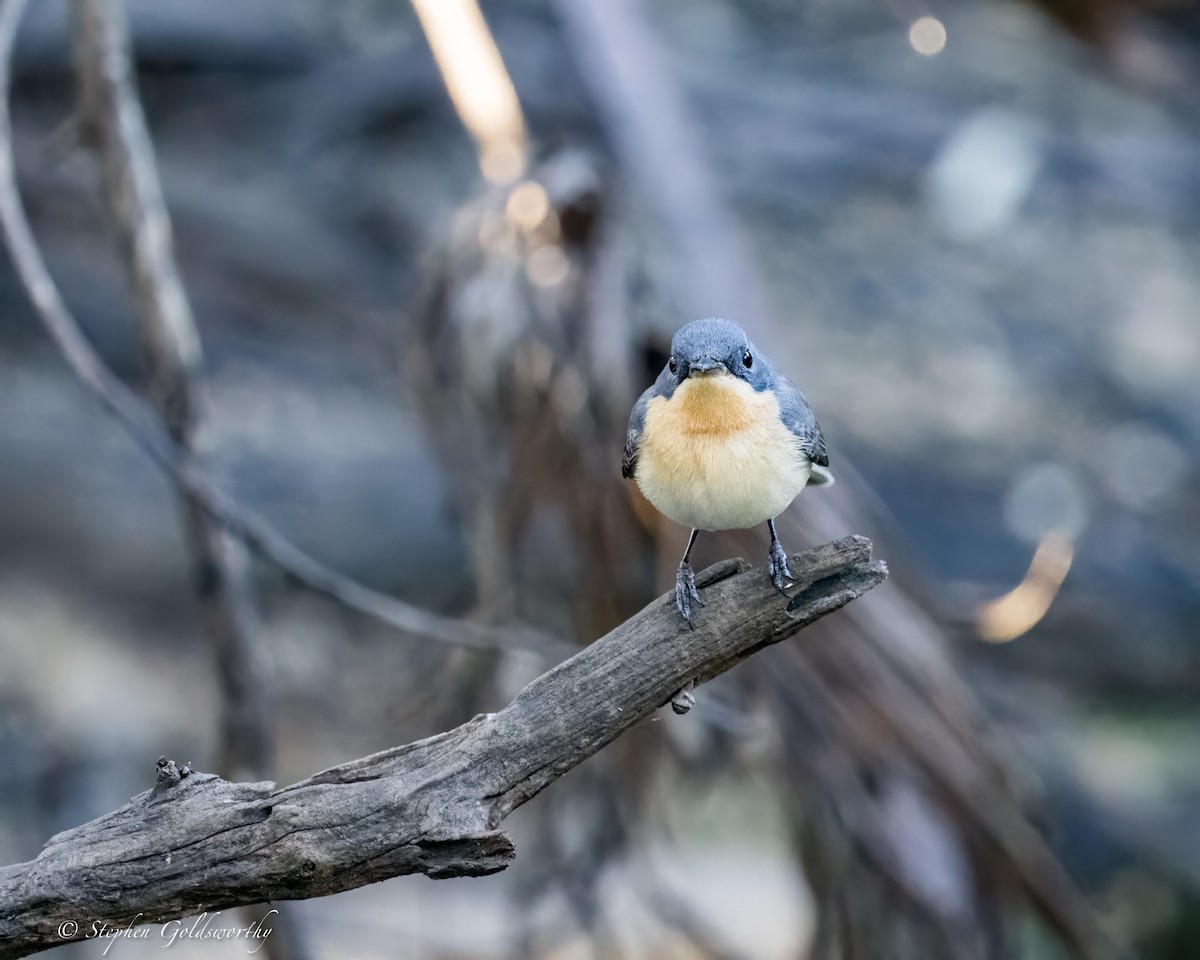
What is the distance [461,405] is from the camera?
3.99m

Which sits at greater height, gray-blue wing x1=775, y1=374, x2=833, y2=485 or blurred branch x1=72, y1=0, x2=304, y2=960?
blurred branch x1=72, y1=0, x2=304, y2=960

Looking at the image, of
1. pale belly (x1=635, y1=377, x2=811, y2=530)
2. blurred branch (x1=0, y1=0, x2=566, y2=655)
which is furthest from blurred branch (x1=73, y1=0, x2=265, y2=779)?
pale belly (x1=635, y1=377, x2=811, y2=530)

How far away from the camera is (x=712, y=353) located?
1939 millimetres

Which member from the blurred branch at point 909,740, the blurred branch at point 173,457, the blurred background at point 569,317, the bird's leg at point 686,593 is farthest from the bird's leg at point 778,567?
the blurred background at point 569,317

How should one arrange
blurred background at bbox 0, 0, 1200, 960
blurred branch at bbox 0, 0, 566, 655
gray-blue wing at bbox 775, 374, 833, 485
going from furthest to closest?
1. blurred background at bbox 0, 0, 1200, 960
2. blurred branch at bbox 0, 0, 566, 655
3. gray-blue wing at bbox 775, 374, 833, 485

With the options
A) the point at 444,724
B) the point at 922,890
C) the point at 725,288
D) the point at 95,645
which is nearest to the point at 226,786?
the point at 922,890

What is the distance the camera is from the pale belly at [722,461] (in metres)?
1.88

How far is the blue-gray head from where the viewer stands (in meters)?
1.94

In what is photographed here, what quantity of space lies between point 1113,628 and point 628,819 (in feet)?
11.8

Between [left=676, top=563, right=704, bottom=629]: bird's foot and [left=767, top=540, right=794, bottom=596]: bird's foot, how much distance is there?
0.45 feet

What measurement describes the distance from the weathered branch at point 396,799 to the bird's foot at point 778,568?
0.03 m

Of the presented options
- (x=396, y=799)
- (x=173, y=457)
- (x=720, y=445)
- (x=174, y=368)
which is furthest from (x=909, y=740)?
(x=174, y=368)

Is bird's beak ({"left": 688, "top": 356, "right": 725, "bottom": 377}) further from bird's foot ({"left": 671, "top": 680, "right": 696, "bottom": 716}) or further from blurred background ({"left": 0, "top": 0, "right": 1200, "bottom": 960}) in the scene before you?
blurred background ({"left": 0, "top": 0, "right": 1200, "bottom": 960})

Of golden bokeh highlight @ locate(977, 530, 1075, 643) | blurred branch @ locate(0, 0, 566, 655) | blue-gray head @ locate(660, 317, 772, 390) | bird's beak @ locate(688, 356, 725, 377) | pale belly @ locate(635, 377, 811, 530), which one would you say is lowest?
pale belly @ locate(635, 377, 811, 530)
